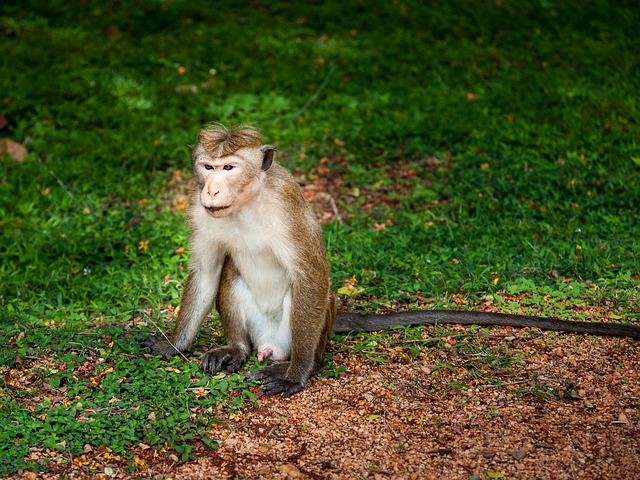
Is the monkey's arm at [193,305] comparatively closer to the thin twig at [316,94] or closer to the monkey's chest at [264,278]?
the monkey's chest at [264,278]

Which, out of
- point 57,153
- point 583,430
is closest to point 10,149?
point 57,153

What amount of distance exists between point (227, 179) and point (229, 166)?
0.26 feet

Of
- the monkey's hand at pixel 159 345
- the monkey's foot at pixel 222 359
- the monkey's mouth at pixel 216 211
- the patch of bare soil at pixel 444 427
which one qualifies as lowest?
the monkey's hand at pixel 159 345

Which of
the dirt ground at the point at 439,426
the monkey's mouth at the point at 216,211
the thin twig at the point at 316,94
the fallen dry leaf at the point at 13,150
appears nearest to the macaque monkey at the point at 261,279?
the monkey's mouth at the point at 216,211

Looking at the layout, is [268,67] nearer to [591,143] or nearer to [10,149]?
[10,149]


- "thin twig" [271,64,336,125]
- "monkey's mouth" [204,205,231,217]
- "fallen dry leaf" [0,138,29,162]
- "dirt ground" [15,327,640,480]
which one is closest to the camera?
"dirt ground" [15,327,640,480]

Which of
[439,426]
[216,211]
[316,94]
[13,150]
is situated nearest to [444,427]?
[439,426]

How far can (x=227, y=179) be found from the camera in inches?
167

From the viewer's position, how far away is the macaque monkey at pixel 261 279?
433cm

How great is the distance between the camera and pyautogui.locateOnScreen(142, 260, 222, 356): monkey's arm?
4789 mm

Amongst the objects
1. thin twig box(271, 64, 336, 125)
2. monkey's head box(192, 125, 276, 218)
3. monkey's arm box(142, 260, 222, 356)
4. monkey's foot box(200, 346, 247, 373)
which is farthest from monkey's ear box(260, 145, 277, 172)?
thin twig box(271, 64, 336, 125)

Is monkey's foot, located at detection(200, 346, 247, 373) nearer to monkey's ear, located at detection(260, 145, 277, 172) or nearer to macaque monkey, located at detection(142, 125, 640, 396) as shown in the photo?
macaque monkey, located at detection(142, 125, 640, 396)

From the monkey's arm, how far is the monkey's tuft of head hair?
75 centimetres

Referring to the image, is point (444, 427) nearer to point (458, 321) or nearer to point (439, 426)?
point (439, 426)
